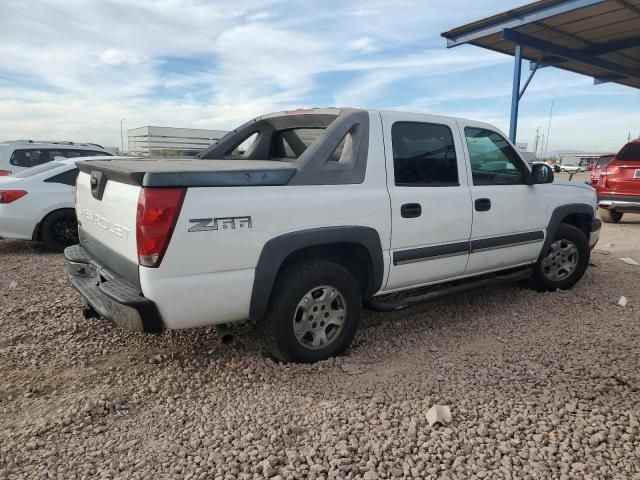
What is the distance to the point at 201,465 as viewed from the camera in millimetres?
2287

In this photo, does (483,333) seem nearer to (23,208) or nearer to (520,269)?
(520,269)

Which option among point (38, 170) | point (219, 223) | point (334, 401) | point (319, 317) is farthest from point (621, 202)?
point (38, 170)

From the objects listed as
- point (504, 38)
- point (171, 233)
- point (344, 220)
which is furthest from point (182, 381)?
point (504, 38)

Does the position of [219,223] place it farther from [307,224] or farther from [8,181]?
[8,181]

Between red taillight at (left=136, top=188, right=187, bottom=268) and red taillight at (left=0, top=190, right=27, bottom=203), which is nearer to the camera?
red taillight at (left=136, top=188, right=187, bottom=268)

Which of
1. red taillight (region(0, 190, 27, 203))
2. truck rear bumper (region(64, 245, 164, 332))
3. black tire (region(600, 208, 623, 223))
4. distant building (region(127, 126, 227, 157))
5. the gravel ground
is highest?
distant building (region(127, 126, 227, 157))

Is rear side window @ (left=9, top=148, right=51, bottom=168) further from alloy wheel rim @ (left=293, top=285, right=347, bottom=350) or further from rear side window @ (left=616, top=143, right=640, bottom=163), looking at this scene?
rear side window @ (left=616, top=143, right=640, bottom=163)

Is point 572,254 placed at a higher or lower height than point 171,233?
lower

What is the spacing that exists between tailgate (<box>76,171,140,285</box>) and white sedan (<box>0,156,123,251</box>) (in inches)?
130

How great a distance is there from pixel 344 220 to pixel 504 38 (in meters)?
9.29

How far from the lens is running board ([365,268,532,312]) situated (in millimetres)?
3662

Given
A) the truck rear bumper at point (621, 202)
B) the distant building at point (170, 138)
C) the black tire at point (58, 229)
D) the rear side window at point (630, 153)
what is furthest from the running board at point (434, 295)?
the distant building at point (170, 138)

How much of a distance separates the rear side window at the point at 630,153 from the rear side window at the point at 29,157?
1150 centimetres

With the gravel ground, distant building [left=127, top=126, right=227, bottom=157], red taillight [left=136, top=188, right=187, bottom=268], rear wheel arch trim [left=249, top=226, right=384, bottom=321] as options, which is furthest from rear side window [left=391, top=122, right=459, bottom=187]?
distant building [left=127, top=126, right=227, bottom=157]
